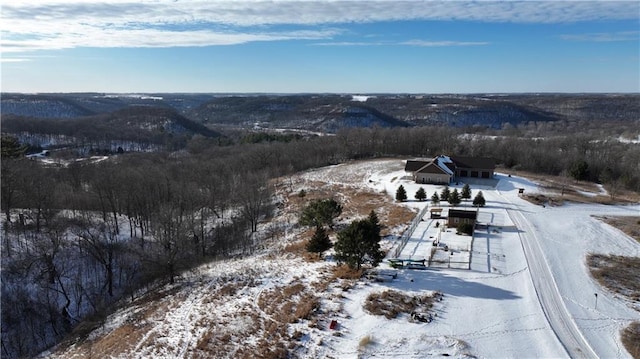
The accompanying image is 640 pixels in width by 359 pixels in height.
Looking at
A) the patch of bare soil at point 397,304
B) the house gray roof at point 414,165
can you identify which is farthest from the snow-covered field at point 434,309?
the house gray roof at point 414,165

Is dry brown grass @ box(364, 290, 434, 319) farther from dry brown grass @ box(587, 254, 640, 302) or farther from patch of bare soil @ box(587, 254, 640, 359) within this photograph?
dry brown grass @ box(587, 254, 640, 302)

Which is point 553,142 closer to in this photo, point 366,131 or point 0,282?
point 366,131

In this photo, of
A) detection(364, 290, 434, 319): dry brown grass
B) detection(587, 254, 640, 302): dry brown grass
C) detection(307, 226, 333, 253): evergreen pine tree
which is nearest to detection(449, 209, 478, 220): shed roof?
detection(587, 254, 640, 302): dry brown grass

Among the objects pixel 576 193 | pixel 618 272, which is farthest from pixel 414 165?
pixel 618 272

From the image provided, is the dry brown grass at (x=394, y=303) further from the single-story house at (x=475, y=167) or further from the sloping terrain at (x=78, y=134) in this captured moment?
the sloping terrain at (x=78, y=134)

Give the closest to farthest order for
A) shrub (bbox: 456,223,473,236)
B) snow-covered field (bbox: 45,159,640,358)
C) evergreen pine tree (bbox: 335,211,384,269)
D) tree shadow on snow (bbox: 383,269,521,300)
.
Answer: snow-covered field (bbox: 45,159,640,358) → tree shadow on snow (bbox: 383,269,521,300) → evergreen pine tree (bbox: 335,211,384,269) → shrub (bbox: 456,223,473,236)
